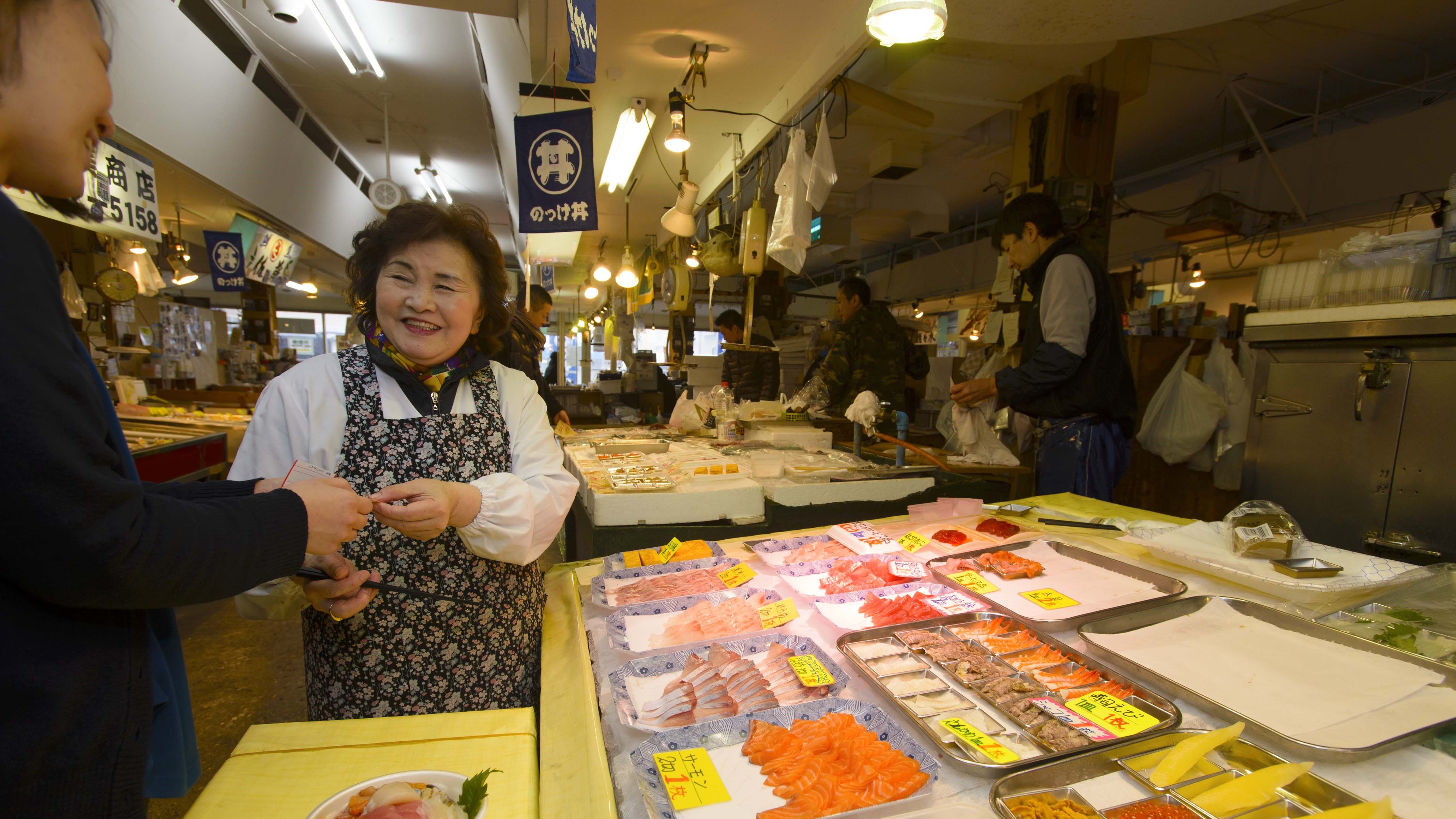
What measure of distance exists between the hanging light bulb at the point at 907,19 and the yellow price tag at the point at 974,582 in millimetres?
2273

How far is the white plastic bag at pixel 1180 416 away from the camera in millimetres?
4512

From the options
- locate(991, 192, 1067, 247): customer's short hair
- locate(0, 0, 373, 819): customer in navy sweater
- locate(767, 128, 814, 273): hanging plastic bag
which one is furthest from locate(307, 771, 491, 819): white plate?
locate(991, 192, 1067, 247): customer's short hair

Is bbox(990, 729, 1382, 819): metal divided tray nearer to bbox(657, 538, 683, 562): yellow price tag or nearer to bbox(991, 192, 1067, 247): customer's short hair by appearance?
bbox(657, 538, 683, 562): yellow price tag

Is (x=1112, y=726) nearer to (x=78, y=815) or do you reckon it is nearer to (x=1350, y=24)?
(x=78, y=815)

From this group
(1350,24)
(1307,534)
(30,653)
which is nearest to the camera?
(30,653)

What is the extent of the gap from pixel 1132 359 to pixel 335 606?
18.2 feet

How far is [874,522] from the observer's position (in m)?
2.68

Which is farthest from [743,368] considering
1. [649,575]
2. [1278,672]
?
[1278,672]

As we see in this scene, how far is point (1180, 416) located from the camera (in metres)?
4.60

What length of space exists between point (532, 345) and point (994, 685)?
3281 millimetres

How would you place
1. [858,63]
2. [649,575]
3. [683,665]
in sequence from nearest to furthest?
[683,665] → [649,575] → [858,63]

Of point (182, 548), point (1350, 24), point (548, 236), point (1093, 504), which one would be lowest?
point (1093, 504)

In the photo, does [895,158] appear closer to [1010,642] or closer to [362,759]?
[1010,642]

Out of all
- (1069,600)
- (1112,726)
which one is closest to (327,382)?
(1112,726)
